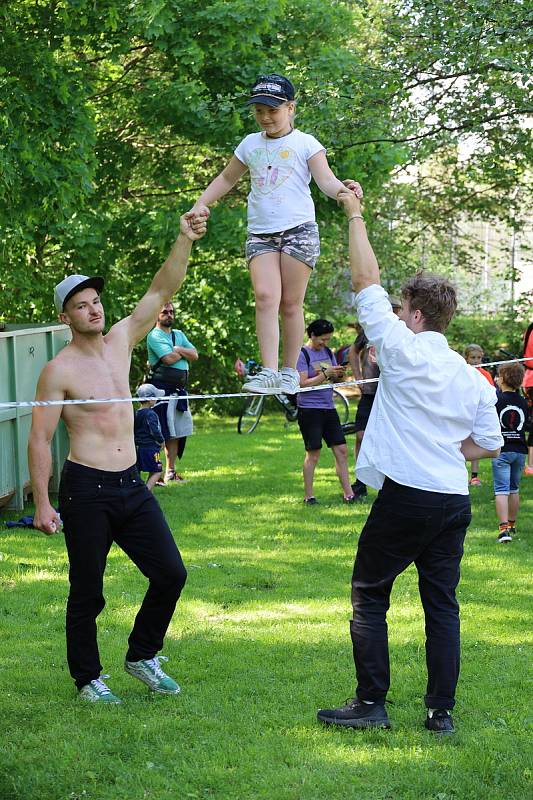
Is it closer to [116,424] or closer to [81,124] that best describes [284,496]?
[81,124]

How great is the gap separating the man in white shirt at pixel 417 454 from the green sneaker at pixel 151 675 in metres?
1.14

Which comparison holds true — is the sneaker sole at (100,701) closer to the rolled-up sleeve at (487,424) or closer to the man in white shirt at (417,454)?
the man in white shirt at (417,454)

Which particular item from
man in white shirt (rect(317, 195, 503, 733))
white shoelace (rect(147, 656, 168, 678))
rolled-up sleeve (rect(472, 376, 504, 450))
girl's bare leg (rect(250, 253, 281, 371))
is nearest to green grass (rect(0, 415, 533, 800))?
white shoelace (rect(147, 656, 168, 678))

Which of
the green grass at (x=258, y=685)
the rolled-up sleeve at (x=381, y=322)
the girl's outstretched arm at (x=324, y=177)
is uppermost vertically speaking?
the girl's outstretched arm at (x=324, y=177)

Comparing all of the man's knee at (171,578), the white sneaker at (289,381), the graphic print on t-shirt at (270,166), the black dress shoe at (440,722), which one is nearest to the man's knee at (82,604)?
the man's knee at (171,578)

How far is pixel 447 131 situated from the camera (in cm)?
1206

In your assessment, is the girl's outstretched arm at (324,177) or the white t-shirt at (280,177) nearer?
the girl's outstretched arm at (324,177)

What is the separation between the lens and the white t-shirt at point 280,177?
483 centimetres

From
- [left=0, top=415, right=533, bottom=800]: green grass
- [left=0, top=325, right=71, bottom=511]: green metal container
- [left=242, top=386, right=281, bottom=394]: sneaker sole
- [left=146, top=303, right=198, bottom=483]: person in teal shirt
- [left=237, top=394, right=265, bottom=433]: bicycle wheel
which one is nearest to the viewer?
[left=0, top=415, right=533, bottom=800]: green grass

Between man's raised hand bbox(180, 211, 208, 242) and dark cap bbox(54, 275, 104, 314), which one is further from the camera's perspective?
dark cap bbox(54, 275, 104, 314)

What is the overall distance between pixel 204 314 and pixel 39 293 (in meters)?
3.59

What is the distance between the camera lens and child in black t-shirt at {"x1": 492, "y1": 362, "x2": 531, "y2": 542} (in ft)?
30.7

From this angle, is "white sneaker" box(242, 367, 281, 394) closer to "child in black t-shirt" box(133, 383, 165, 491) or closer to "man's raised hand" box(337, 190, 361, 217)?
"man's raised hand" box(337, 190, 361, 217)

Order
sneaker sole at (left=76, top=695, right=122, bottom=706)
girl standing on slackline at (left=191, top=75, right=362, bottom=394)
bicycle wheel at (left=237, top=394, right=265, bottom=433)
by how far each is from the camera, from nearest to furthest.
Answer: girl standing on slackline at (left=191, top=75, right=362, bottom=394), sneaker sole at (left=76, top=695, right=122, bottom=706), bicycle wheel at (left=237, top=394, right=265, bottom=433)
